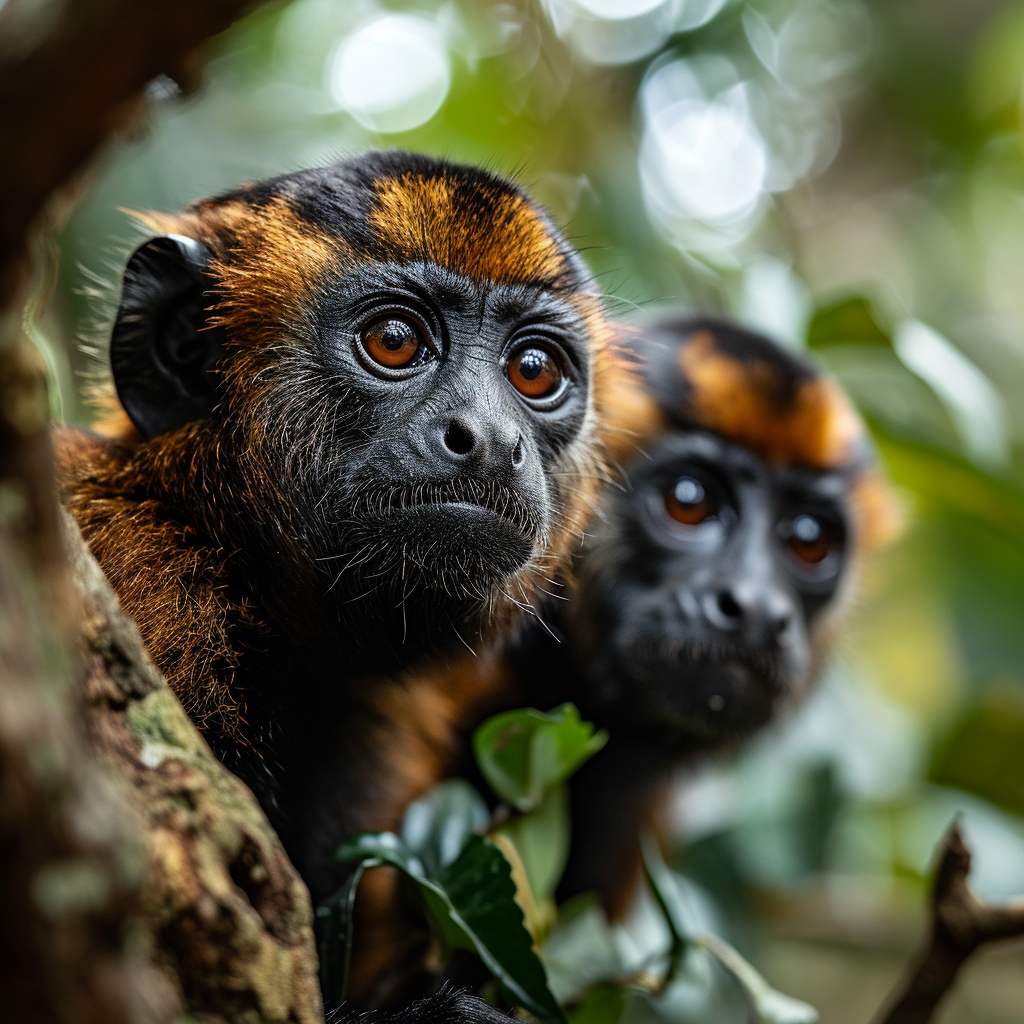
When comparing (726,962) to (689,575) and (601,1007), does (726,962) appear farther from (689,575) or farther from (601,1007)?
(689,575)

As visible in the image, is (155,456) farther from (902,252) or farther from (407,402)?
(902,252)

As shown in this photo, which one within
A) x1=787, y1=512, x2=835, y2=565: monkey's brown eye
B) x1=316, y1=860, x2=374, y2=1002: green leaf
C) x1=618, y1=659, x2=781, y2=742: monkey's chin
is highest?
x1=787, y1=512, x2=835, y2=565: monkey's brown eye

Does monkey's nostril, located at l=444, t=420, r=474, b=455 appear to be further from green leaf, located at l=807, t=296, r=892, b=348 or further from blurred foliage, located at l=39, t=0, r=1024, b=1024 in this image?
green leaf, located at l=807, t=296, r=892, b=348

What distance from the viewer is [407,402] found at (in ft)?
7.27

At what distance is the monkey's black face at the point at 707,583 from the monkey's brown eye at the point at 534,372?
0.89 meters

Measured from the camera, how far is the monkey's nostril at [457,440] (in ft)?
7.06

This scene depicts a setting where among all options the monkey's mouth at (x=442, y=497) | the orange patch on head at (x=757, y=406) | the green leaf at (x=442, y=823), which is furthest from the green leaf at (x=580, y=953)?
the orange patch on head at (x=757, y=406)

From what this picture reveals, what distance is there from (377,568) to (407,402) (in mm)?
364

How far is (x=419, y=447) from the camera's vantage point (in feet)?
7.08

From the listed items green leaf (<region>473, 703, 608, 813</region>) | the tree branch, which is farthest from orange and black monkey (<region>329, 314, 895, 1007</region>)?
the tree branch

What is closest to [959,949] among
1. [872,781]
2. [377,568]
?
[377,568]

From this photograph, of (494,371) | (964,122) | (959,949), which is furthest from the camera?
(964,122)

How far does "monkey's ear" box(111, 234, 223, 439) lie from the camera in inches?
90.5

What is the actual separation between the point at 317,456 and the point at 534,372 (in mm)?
614
